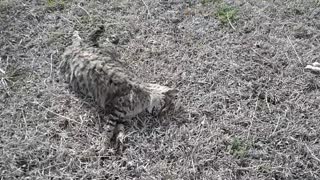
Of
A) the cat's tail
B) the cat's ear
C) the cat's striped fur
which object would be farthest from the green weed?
the cat's ear

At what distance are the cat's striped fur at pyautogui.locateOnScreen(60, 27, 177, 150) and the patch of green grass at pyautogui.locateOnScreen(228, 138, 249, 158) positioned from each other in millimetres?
515

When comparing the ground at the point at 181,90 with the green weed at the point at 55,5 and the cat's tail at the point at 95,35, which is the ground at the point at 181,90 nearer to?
the green weed at the point at 55,5

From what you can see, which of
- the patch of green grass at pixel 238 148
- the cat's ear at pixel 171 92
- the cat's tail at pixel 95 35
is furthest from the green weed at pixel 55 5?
the patch of green grass at pixel 238 148

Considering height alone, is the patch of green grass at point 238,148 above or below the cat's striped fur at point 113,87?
below

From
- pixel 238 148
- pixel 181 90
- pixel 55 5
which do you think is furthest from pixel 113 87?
pixel 55 5

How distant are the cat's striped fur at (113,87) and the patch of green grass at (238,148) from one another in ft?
1.69

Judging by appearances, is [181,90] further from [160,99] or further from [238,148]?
[238,148]

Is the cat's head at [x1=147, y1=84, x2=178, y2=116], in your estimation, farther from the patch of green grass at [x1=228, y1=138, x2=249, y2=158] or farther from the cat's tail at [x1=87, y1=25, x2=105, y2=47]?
the cat's tail at [x1=87, y1=25, x2=105, y2=47]

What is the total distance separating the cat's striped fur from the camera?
88.3 inches

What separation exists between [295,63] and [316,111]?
505mm

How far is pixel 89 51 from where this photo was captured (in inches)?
99.0

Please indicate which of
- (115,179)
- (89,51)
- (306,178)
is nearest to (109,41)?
(89,51)

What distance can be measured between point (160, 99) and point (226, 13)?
134cm

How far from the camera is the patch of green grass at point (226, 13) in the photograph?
3.11 meters
